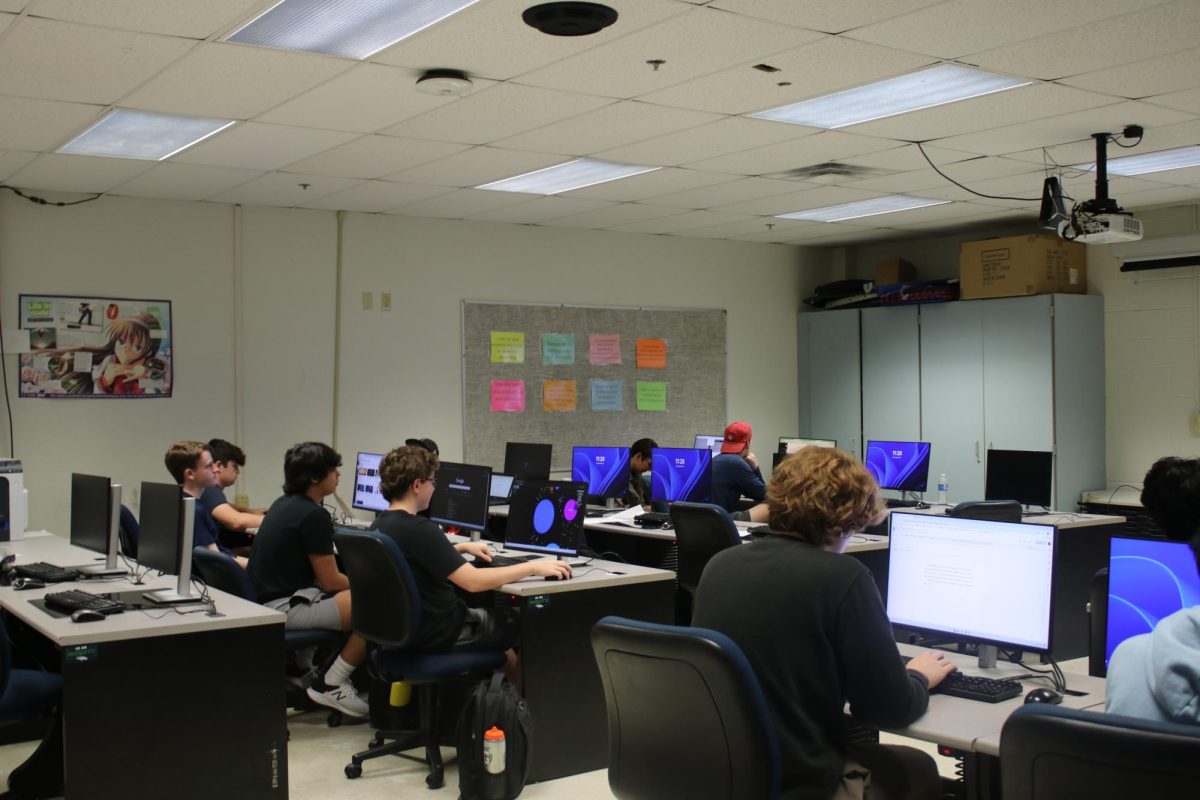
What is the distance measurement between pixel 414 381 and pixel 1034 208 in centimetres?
437

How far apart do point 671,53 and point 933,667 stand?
2.36 meters

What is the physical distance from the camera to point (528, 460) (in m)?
7.29

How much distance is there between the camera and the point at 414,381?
7.54m

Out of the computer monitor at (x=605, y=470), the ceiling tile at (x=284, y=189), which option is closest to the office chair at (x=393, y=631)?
the ceiling tile at (x=284, y=189)

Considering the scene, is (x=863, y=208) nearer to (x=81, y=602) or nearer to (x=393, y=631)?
(x=393, y=631)

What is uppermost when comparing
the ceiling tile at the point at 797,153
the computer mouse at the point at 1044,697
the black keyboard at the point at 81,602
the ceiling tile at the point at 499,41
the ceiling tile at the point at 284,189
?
the ceiling tile at the point at 797,153

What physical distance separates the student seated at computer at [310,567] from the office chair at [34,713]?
3.03 ft

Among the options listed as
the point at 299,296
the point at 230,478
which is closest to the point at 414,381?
the point at 299,296

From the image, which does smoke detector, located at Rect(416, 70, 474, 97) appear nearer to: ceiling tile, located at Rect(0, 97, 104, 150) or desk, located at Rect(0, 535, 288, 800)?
ceiling tile, located at Rect(0, 97, 104, 150)

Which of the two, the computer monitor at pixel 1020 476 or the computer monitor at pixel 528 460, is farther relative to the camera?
the computer monitor at pixel 528 460

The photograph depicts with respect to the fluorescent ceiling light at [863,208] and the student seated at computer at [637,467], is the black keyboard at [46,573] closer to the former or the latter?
the student seated at computer at [637,467]

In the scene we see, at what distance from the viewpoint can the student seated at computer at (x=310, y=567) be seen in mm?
4430

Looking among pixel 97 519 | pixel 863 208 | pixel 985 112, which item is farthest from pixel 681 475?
pixel 97 519

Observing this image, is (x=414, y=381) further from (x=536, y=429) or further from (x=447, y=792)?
(x=447, y=792)
